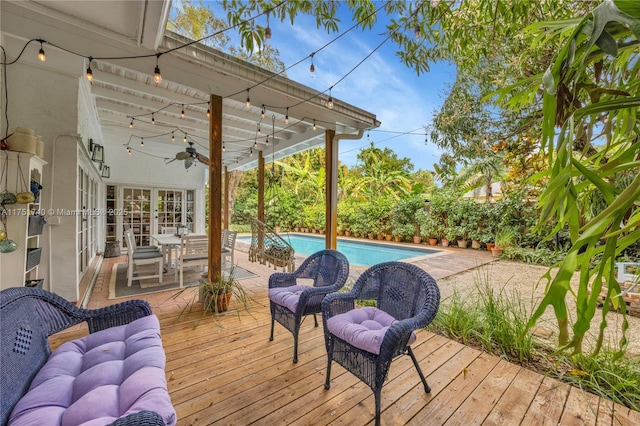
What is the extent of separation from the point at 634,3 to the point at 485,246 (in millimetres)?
9489

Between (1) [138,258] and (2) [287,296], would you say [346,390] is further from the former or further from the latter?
(1) [138,258]

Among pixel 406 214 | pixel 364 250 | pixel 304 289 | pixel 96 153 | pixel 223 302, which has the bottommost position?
pixel 364 250

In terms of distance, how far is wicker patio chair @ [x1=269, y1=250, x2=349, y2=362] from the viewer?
7.80 ft

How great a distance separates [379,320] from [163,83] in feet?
13.1

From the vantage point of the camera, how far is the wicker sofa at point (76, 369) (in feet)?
3.69

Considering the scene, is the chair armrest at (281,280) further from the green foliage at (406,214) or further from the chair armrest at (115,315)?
the green foliage at (406,214)

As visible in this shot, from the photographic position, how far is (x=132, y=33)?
2355 mm

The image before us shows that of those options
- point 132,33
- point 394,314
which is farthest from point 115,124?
point 394,314

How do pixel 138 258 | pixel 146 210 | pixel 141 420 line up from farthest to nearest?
pixel 146 210
pixel 138 258
pixel 141 420

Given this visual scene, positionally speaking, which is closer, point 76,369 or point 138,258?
point 76,369

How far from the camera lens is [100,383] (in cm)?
133

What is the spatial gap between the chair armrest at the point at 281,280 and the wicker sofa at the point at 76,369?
1129 mm

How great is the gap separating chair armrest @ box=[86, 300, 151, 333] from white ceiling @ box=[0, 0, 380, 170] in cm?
215

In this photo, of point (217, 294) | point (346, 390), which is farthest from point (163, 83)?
point (346, 390)
